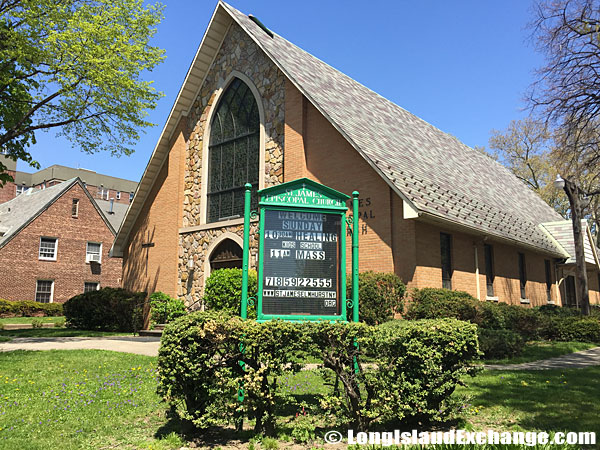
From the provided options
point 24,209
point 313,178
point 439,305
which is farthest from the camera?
point 24,209

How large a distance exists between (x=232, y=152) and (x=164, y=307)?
696 centimetres

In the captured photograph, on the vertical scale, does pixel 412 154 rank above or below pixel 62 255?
above

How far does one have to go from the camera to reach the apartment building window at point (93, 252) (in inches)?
1537

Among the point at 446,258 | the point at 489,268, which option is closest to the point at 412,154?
the point at 446,258

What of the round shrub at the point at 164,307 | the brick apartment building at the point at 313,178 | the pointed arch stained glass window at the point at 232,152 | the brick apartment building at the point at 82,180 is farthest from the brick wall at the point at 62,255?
the brick apartment building at the point at 82,180

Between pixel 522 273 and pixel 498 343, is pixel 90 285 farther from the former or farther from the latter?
pixel 498 343

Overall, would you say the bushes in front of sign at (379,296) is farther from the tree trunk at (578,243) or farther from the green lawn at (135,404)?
the tree trunk at (578,243)

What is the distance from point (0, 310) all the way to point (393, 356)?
33.9 m

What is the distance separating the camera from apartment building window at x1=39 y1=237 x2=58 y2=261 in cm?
3688

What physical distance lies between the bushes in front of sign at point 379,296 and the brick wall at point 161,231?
9953mm

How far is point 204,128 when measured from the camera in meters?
21.5

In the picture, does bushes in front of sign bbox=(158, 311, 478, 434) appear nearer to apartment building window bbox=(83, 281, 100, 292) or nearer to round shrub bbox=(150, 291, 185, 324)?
round shrub bbox=(150, 291, 185, 324)

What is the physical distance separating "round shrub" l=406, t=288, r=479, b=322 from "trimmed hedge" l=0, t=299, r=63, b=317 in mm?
29223

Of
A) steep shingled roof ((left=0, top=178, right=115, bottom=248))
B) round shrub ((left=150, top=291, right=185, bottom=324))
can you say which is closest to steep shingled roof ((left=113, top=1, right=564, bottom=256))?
round shrub ((left=150, top=291, right=185, bottom=324))
